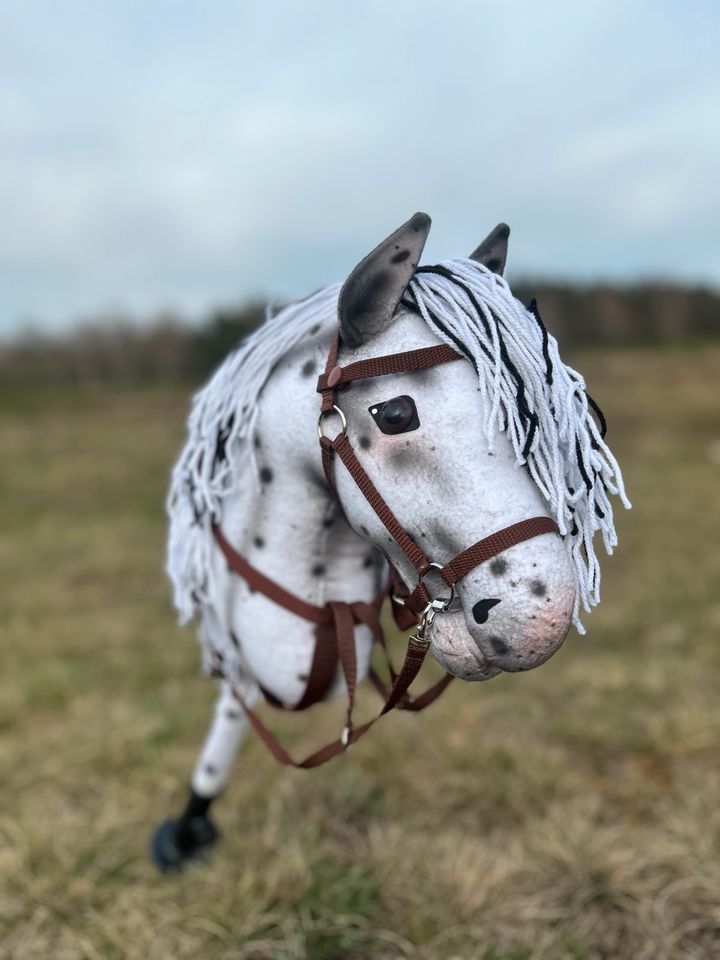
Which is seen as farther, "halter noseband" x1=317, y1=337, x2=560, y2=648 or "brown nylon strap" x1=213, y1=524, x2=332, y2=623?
"brown nylon strap" x1=213, y1=524, x2=332, y2=623

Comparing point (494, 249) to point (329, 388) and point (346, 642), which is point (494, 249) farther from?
point (346, 642)

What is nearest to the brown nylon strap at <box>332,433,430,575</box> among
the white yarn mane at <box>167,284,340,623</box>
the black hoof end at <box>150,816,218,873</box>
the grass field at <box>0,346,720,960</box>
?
the white yarn mane at <box>167,284,340,623</box>

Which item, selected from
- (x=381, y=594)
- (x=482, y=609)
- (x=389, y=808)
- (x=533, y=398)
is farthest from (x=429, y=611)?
(x=389, y=808)

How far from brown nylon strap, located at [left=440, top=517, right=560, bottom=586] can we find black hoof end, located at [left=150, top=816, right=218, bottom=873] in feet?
6.96

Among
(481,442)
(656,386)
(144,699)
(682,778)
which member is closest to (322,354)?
(481,442)

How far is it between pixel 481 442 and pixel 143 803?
115 inches

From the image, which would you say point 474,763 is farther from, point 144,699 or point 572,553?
point 572,553

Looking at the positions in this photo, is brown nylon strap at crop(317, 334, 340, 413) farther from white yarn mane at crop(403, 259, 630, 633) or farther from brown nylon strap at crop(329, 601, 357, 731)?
brown nylon strap at crop(329, 601, 357, 731)

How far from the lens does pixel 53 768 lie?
13.0ft

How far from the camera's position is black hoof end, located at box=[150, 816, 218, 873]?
3.01 metres

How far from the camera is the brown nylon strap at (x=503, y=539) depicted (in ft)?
4.56

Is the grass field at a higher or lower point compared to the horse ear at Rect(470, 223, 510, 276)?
lower

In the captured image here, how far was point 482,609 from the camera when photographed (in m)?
1.41

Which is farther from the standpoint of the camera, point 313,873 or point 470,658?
point 313,873
